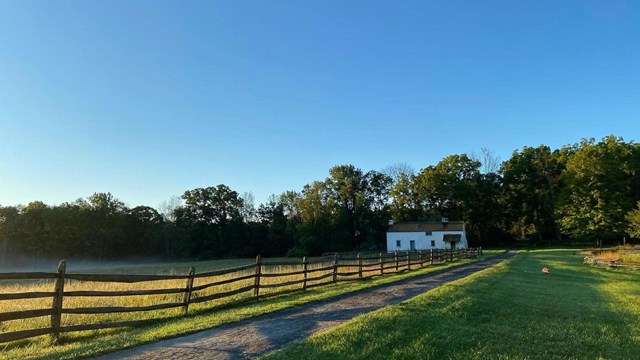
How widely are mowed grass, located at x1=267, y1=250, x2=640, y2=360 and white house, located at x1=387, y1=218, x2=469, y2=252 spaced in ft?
172

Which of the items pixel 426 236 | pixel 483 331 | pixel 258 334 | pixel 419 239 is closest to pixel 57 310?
pixel 258 334

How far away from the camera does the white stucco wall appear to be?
64.6 m

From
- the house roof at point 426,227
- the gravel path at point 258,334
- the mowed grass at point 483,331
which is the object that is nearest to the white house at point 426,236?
the house roof at point 426,227

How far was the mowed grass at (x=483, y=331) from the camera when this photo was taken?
6543mm

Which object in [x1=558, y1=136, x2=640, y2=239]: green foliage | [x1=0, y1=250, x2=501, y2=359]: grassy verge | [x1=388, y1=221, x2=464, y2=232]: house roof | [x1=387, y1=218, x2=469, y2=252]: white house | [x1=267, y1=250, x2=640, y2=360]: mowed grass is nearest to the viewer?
[x1=267, y1=250, x2=640, y2=360]: mowed grass

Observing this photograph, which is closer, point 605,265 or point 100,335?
point 100,335

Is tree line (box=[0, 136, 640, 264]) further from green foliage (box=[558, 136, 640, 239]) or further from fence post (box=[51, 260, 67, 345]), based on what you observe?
fence post (box=[51, 260, 67, 345])

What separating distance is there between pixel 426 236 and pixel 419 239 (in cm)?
118

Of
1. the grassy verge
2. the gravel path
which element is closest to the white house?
the gravel path

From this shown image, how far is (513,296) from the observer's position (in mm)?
13227

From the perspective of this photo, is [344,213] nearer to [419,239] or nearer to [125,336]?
[419,239]

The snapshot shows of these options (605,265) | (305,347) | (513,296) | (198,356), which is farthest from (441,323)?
(605,265)

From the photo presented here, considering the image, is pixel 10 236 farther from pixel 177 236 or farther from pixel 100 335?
pixel 100 335

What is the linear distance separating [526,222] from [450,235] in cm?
2469
